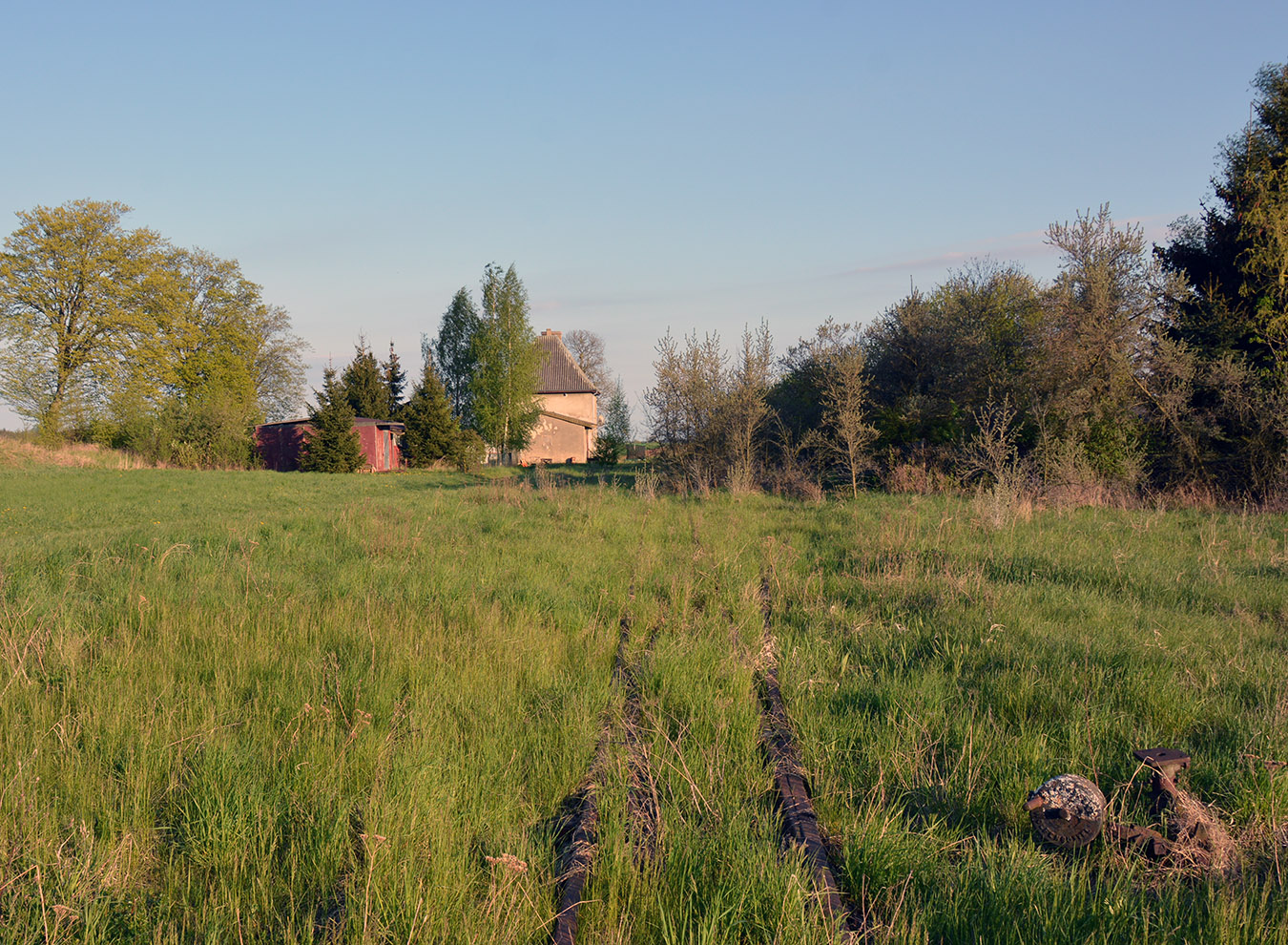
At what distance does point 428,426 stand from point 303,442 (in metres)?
7.85

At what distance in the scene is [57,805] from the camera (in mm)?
3051

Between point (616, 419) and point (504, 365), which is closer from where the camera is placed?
point (504, 365)

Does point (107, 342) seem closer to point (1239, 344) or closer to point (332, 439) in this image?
point (332, 439)

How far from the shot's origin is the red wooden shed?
44406 mm

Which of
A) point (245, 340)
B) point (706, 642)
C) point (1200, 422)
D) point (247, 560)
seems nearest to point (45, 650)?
point (247, 560)

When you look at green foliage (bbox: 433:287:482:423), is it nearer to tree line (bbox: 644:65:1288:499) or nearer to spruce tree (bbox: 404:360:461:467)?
spruce tree (bbox: 404:360:461:467)

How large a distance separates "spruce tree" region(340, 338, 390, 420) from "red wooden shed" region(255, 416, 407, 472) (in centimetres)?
732

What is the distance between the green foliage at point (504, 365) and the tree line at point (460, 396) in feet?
0.23

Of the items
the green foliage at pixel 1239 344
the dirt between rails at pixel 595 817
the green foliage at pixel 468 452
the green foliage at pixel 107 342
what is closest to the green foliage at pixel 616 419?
the green foliage at pixel 468 452

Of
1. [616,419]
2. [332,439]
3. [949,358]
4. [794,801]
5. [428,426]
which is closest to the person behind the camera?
[794,801]

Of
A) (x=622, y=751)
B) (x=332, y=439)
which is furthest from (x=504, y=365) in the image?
(x=622, y=751)

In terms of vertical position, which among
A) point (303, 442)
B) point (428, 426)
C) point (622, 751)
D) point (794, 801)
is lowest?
point (794, 801)

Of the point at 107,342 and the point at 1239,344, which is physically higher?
the point at 107,342

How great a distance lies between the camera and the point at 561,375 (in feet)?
206
